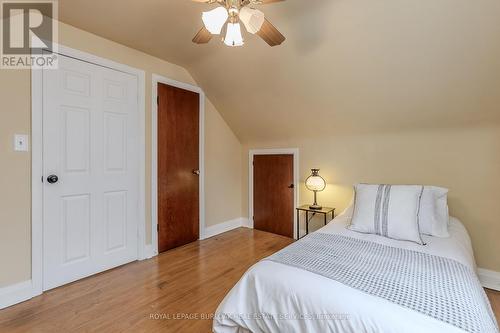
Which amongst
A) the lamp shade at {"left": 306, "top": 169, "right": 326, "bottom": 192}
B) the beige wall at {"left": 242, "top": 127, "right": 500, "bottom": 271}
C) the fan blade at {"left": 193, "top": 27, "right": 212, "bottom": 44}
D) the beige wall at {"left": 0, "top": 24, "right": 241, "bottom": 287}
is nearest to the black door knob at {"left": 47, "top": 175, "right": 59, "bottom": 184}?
the beige wall at {"left": 0, "top": 24, "right": 241, "bottom": 287}

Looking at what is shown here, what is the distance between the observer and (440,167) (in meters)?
2.38

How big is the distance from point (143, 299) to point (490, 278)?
301cm

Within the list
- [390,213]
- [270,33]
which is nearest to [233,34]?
[270,33]

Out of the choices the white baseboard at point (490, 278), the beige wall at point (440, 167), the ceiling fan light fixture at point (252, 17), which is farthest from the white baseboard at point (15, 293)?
the white baseboard at point (490, 278)

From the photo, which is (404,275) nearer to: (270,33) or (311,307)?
(311,307)

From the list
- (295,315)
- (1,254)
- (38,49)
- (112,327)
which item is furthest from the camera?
(38,49)

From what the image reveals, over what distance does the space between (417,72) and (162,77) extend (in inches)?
102

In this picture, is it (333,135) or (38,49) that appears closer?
(38,49)

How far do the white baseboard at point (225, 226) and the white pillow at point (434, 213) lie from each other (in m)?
2.55

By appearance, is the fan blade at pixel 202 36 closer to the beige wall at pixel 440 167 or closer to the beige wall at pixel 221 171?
the beige wall at pixel 221 171

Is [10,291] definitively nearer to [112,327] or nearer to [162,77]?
[112,327]

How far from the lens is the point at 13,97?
1.89m

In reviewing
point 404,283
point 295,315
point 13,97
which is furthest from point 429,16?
point 13,97

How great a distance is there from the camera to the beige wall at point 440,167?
2176 mm
